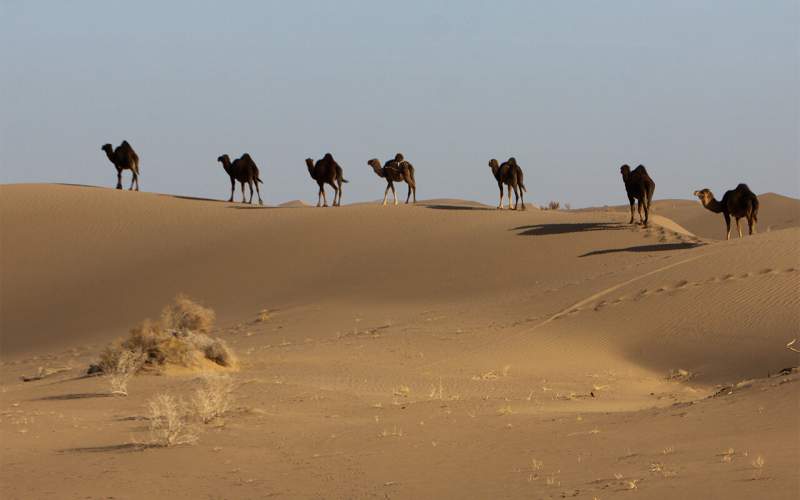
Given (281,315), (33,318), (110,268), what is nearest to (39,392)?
(281,315)

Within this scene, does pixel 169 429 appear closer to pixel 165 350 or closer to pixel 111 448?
pixel 111 448

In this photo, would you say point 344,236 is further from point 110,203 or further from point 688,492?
point 688,492

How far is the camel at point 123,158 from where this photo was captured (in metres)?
40.3

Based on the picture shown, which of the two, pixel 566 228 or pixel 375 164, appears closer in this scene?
pixel 566 228

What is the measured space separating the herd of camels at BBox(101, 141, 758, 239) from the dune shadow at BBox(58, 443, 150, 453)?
17.6 meters

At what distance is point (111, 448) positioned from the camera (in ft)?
37.7

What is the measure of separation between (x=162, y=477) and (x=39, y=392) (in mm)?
6365

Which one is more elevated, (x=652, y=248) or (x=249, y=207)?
(x=249, y=207)

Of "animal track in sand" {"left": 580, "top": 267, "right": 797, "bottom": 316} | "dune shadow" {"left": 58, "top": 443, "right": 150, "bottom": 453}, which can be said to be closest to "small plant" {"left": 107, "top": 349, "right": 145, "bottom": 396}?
"dune shadow" {"left": 58, "top": 443, "right": 150, "bottom": 453}

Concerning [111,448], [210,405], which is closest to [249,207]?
[210,405]

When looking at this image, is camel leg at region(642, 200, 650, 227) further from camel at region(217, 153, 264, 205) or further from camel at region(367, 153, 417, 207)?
camel at region(217, 153, 264, 205)

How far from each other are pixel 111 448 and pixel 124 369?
4513 mm

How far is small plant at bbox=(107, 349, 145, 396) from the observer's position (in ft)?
49.0

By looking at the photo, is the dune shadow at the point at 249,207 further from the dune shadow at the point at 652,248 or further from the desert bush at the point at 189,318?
the desert bush at the point at 189,318
